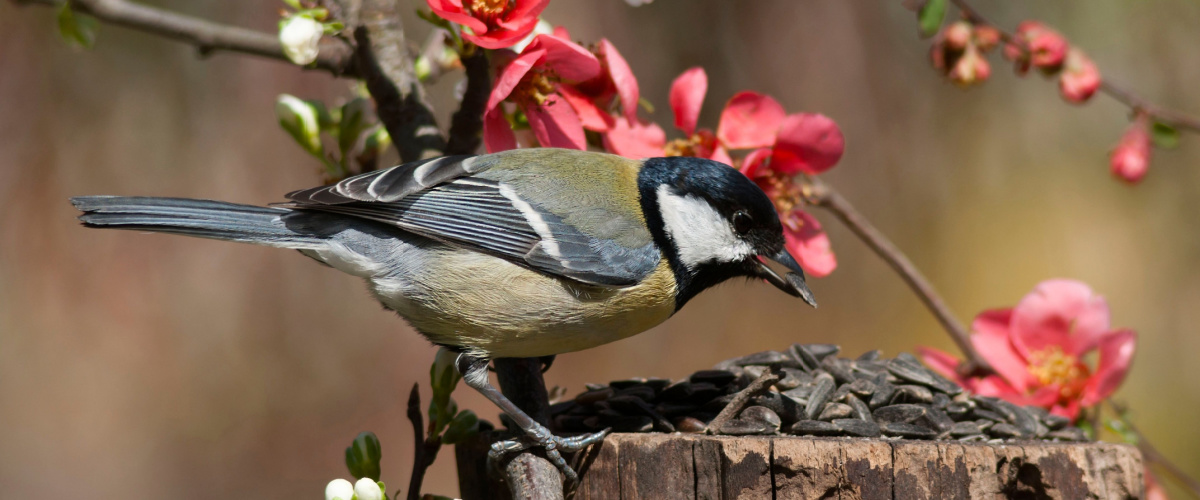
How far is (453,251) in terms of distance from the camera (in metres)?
1.83

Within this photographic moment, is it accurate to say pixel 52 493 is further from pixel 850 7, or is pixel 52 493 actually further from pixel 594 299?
pixel 850 7

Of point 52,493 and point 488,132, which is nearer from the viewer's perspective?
point 488,132

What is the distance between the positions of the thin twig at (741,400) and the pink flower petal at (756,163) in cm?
47

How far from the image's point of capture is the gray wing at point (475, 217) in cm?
178

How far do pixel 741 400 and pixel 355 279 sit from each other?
9.71 feet

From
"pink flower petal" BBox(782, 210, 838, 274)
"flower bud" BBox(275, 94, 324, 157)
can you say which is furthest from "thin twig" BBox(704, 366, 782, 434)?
"flower bud" BBox(275, 94, 324, 157)

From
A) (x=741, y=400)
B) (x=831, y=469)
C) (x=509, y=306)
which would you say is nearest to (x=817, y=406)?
(x=741, y=400)

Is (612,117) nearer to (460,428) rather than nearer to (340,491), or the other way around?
(460,428)

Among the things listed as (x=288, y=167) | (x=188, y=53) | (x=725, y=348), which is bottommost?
(x=725, y=348)

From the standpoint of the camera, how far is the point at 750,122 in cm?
193

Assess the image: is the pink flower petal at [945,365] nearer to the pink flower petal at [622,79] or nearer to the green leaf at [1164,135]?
the green leaf at [1164,135]

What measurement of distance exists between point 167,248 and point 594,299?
3194mm

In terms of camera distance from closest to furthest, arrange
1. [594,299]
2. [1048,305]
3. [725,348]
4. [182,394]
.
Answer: [594,299] < [1048,305] < [182,394] < [725,348]

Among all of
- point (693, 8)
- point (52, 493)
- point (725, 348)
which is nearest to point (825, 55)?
point (693, 8)
